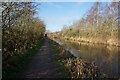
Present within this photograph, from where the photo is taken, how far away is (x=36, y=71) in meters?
14.4

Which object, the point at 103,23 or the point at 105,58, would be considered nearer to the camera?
the point at 105,58

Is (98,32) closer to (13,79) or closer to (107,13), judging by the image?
(107,13)

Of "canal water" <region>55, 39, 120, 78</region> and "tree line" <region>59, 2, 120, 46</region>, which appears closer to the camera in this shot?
"canal water" <region>55, 39, 120, 78</region>

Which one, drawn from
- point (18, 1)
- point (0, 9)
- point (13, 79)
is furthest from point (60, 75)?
point (18, 1)

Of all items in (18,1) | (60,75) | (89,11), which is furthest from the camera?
(89,11)

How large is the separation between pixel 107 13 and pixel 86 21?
20008 mm

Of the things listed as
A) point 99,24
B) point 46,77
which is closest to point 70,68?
point 46,77

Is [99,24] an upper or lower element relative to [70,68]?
upper

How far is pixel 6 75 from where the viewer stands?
12.7 metres

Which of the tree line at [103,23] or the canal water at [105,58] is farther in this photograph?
the tree line at [103,23]

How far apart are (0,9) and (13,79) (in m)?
4.66

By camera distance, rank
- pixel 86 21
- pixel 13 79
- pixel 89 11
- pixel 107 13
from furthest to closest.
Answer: pixel 86 21
pixel 89 11
pixel 107 13
pixel 13 79

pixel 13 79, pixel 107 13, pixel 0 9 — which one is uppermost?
pixel 107 13

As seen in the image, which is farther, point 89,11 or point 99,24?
point 89,11
